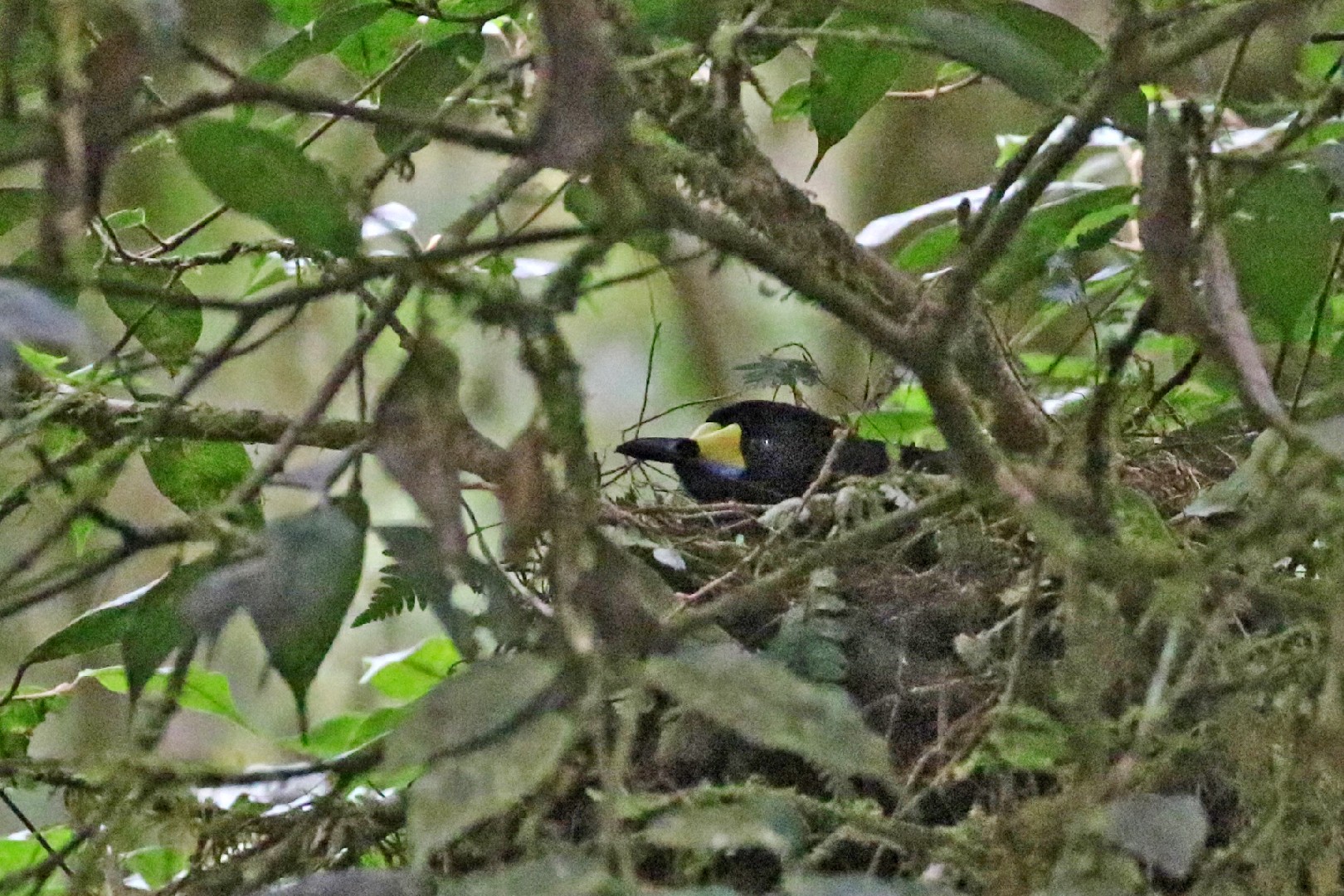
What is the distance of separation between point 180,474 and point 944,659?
22.2 inches

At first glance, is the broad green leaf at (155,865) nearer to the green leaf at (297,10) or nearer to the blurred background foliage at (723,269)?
the blurred background foliage at (723,269)

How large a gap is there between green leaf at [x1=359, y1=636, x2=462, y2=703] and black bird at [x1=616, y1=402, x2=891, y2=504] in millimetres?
248

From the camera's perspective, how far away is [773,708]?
0.47 meters

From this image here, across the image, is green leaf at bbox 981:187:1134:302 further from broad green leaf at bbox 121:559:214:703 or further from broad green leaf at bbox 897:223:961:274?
broad green leaf at bbox 121:559:214:703

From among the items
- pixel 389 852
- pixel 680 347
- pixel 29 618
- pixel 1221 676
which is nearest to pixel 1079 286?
pixel 1221 676

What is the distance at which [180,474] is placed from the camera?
40.0 inches

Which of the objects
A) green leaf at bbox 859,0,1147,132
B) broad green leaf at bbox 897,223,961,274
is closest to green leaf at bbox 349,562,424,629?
green leaf at bbox 859,0,1147,132

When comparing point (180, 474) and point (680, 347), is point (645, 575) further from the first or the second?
point (680, 347)

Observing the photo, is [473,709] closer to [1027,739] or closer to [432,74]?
[1027,739]

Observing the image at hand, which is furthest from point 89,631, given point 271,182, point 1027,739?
point 1027,739

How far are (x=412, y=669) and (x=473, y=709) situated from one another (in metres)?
0.81

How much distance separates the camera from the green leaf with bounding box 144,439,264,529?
1011mm

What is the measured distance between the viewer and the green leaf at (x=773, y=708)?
46 centimetres

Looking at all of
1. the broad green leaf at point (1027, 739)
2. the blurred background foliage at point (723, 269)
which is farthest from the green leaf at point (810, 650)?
the broad green leaf at point (1027, 739)
